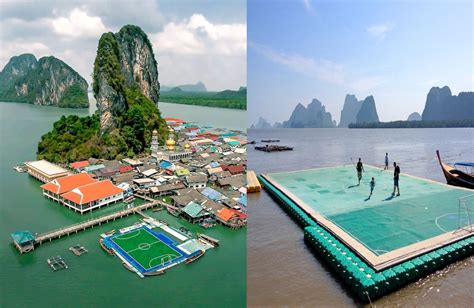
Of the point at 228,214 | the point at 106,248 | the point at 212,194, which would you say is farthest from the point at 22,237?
the point at 212,194

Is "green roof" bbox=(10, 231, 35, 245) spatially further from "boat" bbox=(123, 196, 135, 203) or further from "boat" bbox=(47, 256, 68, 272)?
"boat" bbox=(123, 196, 135, 203)

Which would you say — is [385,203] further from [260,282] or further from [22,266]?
[22,266]

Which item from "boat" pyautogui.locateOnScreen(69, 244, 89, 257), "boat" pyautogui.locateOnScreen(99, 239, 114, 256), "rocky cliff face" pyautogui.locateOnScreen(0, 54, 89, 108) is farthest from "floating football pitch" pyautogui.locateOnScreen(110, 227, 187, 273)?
"rocky cliff face" pyautogui.locateOnScreen(0, 54, 89, 108)

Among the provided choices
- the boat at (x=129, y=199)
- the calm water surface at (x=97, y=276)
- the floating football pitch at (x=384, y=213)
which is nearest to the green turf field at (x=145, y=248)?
the calm water surface at (x=97, y=276)

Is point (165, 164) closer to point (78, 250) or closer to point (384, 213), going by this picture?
point (78, 250)

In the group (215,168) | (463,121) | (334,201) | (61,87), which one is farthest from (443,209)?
(61,87)

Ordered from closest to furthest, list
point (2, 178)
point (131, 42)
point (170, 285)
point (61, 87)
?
point (170, 285), point (2, 178), point (131, 42), point (61, 87)

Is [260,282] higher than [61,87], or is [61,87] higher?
[61,87]
